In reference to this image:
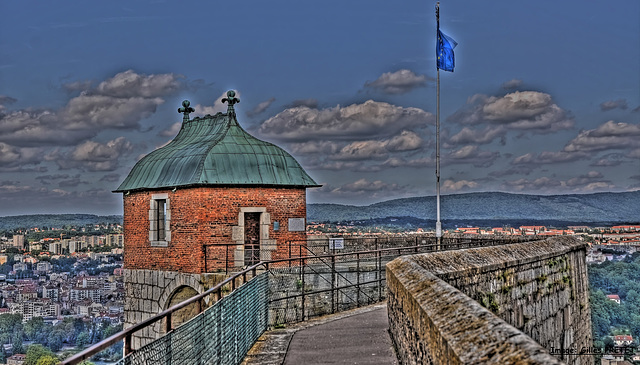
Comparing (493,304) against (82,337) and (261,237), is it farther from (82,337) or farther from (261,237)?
(82,337)

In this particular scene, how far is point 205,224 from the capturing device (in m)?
22.7

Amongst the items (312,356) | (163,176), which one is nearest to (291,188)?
(163,176)

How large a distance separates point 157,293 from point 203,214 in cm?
318

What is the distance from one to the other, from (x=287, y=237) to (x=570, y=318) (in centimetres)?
1086

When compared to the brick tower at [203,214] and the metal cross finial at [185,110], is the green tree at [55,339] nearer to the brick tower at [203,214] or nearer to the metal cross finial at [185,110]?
the brick tower at [203,214]

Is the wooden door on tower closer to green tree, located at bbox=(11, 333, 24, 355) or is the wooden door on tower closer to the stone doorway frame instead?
the stone doorway frame

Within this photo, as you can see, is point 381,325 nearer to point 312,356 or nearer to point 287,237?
point 312,356

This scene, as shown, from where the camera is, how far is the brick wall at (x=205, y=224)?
22719mm

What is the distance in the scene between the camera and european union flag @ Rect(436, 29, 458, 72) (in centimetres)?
2564

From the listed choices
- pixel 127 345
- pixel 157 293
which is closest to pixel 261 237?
pixel 157 293

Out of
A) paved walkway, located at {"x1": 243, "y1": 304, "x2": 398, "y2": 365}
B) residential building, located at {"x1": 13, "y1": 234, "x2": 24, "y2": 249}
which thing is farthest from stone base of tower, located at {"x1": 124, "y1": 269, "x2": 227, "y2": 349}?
residential building, located at {"x1": 13, "y1": 234, "x2": 24, "y2": 249}

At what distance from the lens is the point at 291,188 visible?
24.4 m

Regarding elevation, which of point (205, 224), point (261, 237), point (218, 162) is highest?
point (218, 162)

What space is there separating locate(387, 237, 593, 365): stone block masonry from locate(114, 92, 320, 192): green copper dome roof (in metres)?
10.2
